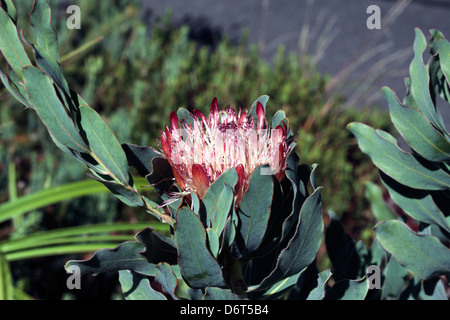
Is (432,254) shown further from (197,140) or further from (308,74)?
(308,74)

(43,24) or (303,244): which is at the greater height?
(43,24)

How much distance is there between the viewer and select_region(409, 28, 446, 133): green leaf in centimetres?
71

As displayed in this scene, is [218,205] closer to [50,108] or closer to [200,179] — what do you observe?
[200,179]

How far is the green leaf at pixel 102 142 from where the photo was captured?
0.63m

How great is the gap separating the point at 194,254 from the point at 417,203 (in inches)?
16.3

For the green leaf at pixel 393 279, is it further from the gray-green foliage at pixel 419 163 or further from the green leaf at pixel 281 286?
the green leaf at pixel 281 286

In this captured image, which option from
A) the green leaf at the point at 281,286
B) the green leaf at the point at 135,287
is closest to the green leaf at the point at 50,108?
the green leaf at the point at 135,287

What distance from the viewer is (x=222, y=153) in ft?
2.05

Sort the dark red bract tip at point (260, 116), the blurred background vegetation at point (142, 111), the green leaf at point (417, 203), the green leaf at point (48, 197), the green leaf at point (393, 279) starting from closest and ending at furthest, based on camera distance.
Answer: the dark red bract tip at point (260, 116) < the green leaf at point (417, 203) < the green leaf at point (393, 279) < the green leaf at point (48, 197) < the blurred background vegetation at point (142, 111)

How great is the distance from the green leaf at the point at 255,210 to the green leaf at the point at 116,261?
15cm

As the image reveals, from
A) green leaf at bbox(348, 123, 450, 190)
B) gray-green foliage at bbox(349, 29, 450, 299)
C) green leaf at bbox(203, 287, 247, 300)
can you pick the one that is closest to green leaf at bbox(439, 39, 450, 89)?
gray-green foliage at bbox(349, 29, 450, 299)

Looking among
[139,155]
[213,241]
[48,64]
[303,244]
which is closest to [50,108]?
[48,64]

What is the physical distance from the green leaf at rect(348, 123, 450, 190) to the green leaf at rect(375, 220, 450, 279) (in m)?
0.08

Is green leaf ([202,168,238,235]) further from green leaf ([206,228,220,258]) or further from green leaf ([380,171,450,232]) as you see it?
green leaf ([380,171,450,232])
